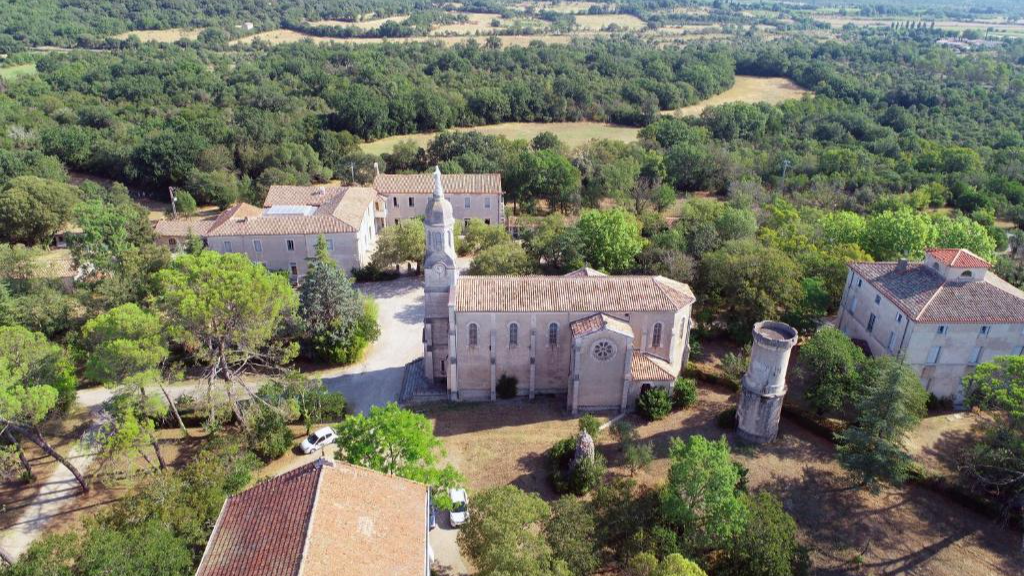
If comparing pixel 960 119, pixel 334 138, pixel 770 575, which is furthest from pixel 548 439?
pixel 960 119

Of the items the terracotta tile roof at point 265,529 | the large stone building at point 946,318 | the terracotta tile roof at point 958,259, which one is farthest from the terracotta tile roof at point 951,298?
the terracotta tile roof at point 265,529

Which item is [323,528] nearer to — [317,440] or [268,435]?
[268,435]

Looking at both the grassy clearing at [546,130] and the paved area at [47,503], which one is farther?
the grassy clearing at [546,130]

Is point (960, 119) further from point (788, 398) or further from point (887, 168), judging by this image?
point (788, 398)

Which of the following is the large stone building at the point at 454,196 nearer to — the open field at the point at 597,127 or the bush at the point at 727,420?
the open field at the point at 597,127

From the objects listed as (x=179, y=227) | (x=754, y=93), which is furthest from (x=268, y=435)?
(x=754, y=93)

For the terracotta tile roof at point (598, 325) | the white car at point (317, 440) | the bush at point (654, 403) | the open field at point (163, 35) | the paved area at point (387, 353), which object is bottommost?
the paved area at point (387, 353)

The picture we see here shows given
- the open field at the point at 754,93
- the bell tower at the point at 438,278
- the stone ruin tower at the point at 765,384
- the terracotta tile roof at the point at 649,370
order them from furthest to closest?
1. the open field at the point at 754,93
2. the terracotta tile roof at the point at 649,370
3. the bell tower at the point at 438,278
4. the stone ruin tower at the point at 765,384
